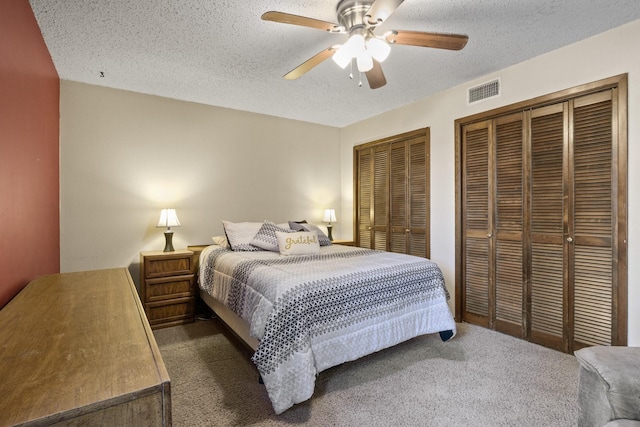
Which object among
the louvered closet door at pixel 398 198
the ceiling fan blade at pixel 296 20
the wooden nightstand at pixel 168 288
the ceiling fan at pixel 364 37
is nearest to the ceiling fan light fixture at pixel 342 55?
the ceiling fan at pixel 364 37

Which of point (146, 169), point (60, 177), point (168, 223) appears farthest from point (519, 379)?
point (60, 177)

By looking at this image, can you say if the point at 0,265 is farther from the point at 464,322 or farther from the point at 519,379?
the point at 464,322

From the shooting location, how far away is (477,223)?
10.2 ft

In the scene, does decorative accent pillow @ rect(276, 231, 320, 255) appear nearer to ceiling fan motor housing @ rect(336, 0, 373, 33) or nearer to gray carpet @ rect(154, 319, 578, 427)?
gray carpet @ rect(154, 319, 578, 427)

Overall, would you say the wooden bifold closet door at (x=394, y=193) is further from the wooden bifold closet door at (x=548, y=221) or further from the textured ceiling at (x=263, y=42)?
the textured ceiling at (x=263, y=42)

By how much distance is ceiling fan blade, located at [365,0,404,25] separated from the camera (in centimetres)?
152

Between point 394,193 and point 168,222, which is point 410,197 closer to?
point 394,193

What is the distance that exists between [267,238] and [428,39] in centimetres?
230

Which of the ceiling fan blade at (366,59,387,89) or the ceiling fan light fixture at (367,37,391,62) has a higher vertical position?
the ceiling fan blade at (366,59,387,89)

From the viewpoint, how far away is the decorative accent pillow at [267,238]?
127 inches

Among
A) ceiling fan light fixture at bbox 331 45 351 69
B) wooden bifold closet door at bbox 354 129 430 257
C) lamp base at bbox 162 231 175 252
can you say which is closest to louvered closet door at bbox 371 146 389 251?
wooden bifold closet door at bbox 354 129 430 257

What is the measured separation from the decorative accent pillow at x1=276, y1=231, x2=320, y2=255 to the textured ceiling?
1.56 m

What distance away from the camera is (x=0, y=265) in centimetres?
132

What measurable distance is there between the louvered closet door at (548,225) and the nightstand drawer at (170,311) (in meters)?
3.29
